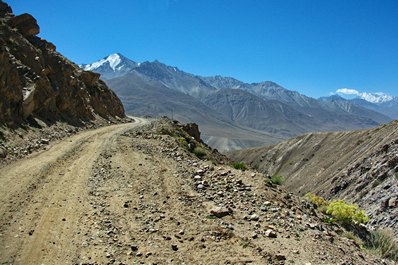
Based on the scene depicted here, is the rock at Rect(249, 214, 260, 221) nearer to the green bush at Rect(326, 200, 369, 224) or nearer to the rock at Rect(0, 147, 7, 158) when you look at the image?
the green bush at Rect(326, 200, 369, 224)

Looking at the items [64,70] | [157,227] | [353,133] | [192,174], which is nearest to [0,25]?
[64,70]

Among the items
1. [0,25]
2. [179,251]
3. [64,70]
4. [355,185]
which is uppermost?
[0,25]

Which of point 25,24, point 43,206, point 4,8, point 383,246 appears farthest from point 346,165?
point 43,206

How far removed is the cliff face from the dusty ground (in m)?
9.67

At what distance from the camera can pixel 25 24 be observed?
38.6 meters

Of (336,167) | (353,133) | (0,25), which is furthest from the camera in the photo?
(353,133)

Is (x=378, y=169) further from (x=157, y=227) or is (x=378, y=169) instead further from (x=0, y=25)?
(x=0, y=25)

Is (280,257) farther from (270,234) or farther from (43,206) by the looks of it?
(43,206)

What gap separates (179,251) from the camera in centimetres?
815

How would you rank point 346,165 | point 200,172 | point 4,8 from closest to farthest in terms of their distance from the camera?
point 200,172 → point 4,8 → point 346,165

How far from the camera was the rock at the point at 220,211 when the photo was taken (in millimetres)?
10117

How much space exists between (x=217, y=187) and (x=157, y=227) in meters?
3.48

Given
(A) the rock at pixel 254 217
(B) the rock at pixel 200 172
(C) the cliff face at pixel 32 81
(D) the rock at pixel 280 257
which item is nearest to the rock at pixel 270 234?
(A) the rock at pixel 254 217

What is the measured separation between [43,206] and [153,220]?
3.27m
